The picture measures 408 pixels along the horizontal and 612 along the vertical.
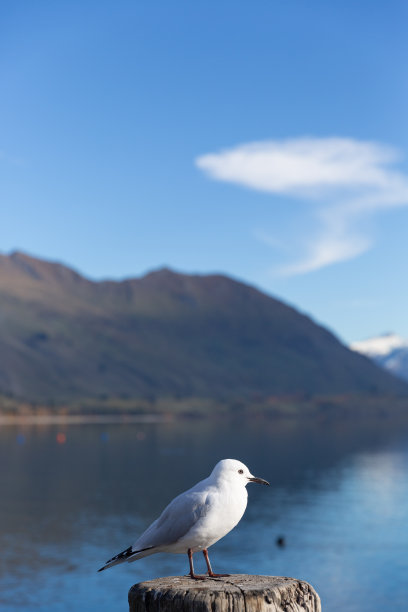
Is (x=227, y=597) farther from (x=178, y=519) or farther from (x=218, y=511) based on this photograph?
(x=178, y=519)

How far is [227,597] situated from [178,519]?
1.72m

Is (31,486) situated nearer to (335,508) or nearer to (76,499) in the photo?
(76,499)

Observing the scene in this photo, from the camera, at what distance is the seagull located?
9383mm

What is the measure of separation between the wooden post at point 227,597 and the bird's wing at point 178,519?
1.00 metres

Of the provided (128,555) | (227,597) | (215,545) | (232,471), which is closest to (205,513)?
(232,471)

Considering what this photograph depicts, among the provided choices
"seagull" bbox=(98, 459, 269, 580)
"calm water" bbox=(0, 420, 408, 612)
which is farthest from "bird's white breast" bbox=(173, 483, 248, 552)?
"calm water" bbox=(0, 420, 408, 612)

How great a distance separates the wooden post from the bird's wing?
100 cm

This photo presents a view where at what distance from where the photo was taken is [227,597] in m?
7.91

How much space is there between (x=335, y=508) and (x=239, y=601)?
167m

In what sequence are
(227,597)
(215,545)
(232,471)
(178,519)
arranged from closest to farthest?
(227,597) → (232,471) → (178,519) → (215,545)

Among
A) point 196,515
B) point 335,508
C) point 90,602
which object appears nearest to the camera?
point 196,515

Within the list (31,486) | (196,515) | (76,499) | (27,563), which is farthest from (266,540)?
(196,515)

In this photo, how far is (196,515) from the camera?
944 cm

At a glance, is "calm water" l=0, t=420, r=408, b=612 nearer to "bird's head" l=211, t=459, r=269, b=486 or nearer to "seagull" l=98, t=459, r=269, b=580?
"seagull" l=98, t=459, r=269, b=580
